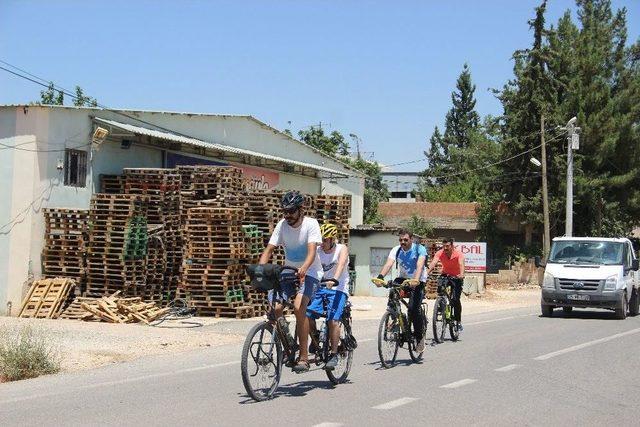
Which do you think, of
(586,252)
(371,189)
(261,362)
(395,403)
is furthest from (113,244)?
(371,189)

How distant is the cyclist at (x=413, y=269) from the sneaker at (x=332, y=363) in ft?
9.08

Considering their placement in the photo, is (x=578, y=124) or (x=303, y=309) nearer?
(x=303, y=309)

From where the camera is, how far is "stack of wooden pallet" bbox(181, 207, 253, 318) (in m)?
20.5

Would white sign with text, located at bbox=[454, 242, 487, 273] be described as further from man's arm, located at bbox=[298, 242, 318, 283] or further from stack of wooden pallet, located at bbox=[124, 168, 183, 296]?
man's arm, located at bbox=[298, 242, 318, 283]

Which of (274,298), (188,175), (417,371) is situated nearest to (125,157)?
(188,175)

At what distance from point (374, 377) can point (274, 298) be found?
2.68 metres

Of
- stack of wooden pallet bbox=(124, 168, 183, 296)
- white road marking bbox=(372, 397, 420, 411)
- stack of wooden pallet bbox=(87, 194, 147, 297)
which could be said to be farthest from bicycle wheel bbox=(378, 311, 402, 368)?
stack of wooden pallet bbox=(124, 168, 183, 296)

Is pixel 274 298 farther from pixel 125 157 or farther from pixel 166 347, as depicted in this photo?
pixel 125 157

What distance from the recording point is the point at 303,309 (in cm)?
882

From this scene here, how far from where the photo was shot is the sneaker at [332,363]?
9.31 meters

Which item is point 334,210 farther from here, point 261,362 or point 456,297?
point 261,362

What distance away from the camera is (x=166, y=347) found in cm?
1499

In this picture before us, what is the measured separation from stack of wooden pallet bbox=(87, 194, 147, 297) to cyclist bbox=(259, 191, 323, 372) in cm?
1201

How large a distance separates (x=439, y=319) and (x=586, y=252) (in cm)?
834
